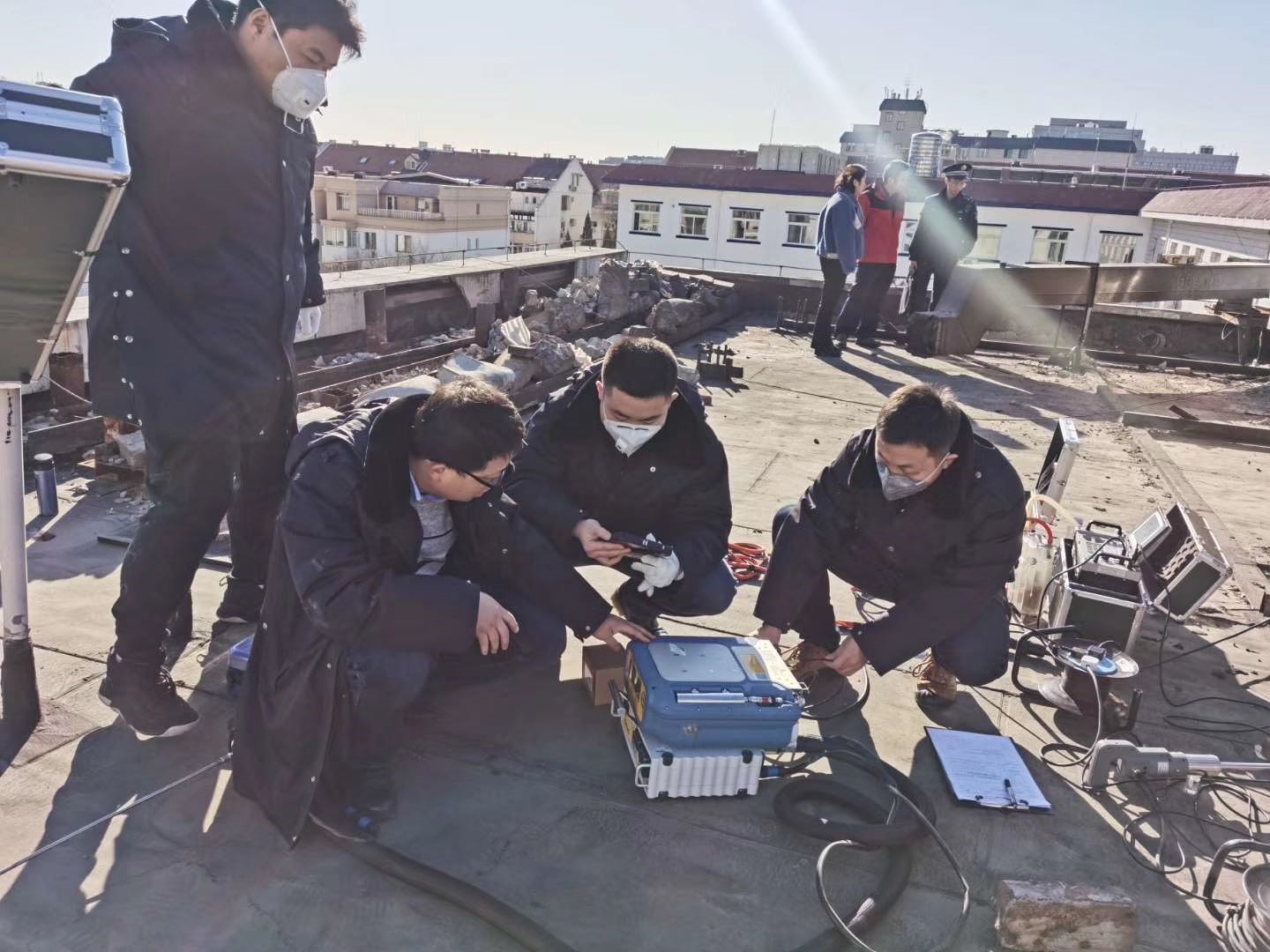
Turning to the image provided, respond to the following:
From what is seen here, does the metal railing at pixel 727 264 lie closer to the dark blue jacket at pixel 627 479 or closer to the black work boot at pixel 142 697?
the dark blue jacket at pixel 627 479

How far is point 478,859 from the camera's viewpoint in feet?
7.33

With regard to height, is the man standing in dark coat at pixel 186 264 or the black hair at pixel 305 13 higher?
the black hair at pixel 305 13

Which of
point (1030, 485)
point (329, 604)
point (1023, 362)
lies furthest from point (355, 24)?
point (1023, 362)

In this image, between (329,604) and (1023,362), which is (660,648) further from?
(1023,362)

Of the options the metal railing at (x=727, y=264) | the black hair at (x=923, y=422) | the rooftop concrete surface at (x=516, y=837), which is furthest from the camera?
the metal railing at (x=727, y=264)

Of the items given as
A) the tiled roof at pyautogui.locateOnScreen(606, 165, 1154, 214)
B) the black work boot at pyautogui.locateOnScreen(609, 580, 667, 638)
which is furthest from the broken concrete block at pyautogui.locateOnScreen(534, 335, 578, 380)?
the tiled roof at pyautogui.locateOnScreen(606, 165, 1154, 214)

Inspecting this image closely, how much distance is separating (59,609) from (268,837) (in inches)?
63.0

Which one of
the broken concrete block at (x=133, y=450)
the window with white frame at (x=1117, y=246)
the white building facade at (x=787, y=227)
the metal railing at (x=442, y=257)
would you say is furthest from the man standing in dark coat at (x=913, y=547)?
the window with white frame at (x=1117, y=246)

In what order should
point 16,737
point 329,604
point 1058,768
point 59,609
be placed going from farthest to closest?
point 59,609, point 1058,768, point 16,737, point 329,604

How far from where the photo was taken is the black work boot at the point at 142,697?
256 centimetres

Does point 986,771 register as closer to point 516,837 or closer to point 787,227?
point 516,837

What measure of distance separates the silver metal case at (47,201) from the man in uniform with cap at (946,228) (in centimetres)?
799

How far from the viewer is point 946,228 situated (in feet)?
30.1

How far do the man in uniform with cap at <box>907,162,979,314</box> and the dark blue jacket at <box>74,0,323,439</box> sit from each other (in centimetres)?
743
